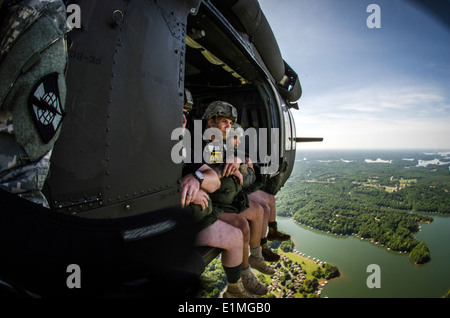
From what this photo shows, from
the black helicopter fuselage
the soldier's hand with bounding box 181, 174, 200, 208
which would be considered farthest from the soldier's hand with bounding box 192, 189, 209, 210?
the black helicopter fuselage

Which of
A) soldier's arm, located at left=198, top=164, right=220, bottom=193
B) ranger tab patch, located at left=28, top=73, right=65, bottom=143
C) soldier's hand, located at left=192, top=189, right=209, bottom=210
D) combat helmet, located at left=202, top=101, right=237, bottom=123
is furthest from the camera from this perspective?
combat helmet, located at left=202, top=101, right=237, bottom=123

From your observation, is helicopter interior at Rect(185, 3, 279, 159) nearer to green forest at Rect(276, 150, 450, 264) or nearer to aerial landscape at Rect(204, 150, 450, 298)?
aerial landscape at Rect(204, 150, 450, 298)

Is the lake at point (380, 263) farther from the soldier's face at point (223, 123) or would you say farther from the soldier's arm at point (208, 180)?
the soldier's arm at point (208, 180)

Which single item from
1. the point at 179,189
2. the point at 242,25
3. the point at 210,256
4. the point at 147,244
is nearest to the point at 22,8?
the point at 147,244

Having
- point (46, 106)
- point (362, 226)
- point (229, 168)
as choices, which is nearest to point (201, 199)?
point (229, 168)

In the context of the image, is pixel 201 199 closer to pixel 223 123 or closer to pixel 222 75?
pixel 223 123

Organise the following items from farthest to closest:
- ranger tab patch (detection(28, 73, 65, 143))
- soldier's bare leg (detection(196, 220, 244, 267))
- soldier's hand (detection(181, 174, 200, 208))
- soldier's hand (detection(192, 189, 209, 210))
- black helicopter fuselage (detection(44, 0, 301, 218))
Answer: soldier's bare leg (detection(196, 220, 244, 267))
soldier's hand (detection(192, 189, 209, 210))
soldier's hand (detection(181, 174, 200, 208))
black helicopter fuselage (detection(44, 0, 301, 218))
ranger tab patch (detection(28, 73, 65, 143))

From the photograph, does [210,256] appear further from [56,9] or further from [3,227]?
[56,9]
